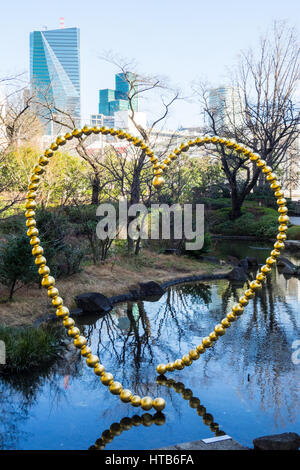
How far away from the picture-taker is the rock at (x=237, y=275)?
42.1ft

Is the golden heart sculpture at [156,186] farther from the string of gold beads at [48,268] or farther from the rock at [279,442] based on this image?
the rock at [279,442]

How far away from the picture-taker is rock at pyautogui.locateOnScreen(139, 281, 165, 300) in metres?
10.9

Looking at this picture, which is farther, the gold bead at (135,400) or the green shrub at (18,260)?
the green shrub at (18,260)

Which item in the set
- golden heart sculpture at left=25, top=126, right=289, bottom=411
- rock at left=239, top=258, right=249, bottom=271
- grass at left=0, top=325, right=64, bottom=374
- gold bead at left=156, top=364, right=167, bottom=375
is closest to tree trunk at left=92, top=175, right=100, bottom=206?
rock at left=239, top=258, right=249, bottom=271

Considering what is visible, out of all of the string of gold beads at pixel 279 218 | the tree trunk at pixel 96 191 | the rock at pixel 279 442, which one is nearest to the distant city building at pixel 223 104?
the tree trunk at pixel 96 191

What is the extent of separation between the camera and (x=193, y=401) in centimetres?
523

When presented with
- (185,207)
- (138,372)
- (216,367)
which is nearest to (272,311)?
(216,367)

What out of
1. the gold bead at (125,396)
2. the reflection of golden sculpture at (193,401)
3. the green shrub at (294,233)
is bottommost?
the reflection of golden sculpture at (193,401)

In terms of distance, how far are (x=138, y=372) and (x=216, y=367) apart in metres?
1.02

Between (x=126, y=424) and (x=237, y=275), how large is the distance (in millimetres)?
8607

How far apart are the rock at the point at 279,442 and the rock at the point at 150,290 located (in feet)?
22.1

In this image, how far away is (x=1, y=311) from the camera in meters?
8.30

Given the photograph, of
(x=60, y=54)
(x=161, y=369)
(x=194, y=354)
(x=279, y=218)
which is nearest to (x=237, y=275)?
(x=161, y=369)
